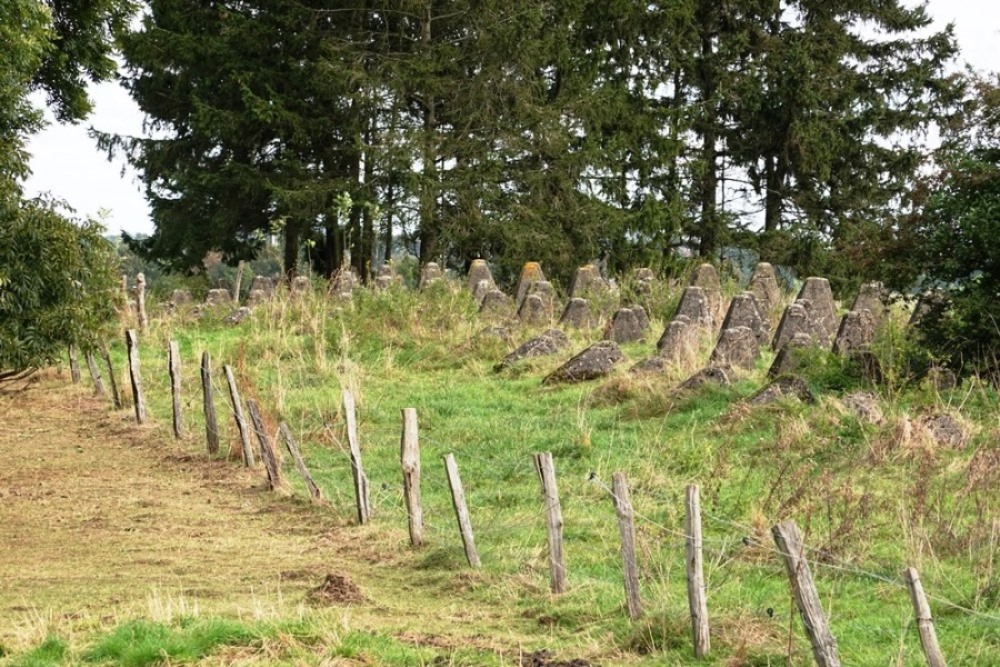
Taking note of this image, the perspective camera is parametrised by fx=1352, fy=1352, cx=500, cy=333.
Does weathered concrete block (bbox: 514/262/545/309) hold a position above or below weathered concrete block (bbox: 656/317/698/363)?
above

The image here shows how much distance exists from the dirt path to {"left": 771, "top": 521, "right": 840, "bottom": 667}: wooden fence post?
383cm

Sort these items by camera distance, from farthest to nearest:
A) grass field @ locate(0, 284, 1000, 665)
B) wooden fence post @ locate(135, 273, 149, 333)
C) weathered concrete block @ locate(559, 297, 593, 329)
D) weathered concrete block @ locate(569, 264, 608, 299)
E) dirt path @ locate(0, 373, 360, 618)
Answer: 1. weathered concrete block @ locate(569, 264, 608, 299)
2. wooden fence post @ locate(135, 273, 149, 333)
3. weathered concrete block @ locate(559, 297, 593, 329)
4. dirt path @ locate(0, 373, 360, 618)
5. grass field @ locate(0, 284, 1000, 665)

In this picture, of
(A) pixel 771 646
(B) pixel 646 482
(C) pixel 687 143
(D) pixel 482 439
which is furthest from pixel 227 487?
(C) pixel 687 143

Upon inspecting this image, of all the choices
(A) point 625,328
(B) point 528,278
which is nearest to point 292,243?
(B) point 528,278

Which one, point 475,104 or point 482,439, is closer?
point 482,439

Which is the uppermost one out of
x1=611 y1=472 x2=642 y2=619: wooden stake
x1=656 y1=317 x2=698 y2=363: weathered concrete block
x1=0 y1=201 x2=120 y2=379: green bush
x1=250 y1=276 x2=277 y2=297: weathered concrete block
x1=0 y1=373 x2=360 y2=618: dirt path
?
x1=0 y1=201 x2=120 y2=379: green bush

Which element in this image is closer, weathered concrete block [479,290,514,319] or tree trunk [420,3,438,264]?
weathered concrete block [479,290,514,319]

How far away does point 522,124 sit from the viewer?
35469 millimetres

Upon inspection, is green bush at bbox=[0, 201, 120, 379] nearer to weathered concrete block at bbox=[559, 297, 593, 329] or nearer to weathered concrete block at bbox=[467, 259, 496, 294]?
weathered concrete block at bbox=[559, 297, 593, 329]

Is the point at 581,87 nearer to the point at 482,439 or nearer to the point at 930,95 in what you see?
the point at 930,95

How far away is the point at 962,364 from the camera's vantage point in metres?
16.4

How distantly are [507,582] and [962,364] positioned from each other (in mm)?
8563

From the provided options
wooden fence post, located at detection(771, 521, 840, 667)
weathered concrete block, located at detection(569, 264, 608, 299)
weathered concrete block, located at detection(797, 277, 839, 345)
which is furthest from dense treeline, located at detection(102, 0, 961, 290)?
wooden fence post, located at detection(771, 521, 840, 667)

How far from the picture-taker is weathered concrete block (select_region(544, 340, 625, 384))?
63.5 feet
